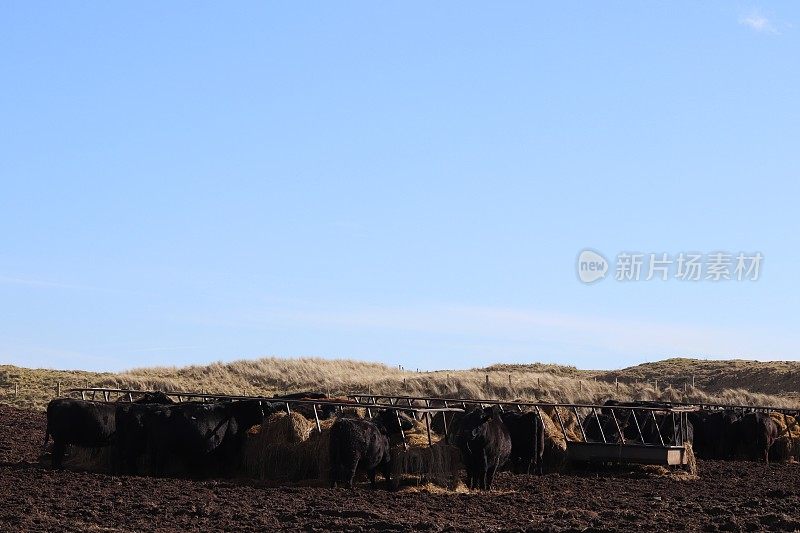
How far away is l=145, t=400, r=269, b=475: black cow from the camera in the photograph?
19.9 m

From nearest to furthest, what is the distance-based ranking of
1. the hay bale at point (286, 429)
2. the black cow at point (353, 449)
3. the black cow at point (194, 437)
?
1. the black cow at point (353, 449)
2. the hay bale at point (286, 429)
3. the black cow at point (194, 437)

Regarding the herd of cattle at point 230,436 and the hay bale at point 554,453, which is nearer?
the herd of cattle at point 230,436

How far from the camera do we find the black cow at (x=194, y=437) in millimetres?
19906

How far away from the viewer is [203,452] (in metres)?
19.9

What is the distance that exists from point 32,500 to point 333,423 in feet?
18.8

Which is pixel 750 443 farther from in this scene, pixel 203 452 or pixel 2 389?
pixel 2 389

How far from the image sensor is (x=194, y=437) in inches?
782

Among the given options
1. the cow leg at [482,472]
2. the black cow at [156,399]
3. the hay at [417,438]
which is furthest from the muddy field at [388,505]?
the black cow at [156,399]

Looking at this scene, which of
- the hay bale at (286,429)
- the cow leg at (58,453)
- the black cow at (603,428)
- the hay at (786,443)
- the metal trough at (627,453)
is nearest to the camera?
the hay bale at (286,429)

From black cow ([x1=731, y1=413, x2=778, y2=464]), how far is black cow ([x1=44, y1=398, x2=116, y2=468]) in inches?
641

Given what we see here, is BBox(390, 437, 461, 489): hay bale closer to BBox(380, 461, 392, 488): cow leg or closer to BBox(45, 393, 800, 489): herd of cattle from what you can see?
BBox(380, 461, 392, 488): cow leg

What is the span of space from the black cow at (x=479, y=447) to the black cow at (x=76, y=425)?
6753 mm

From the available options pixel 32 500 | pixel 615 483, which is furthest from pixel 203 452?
pixel 615 483

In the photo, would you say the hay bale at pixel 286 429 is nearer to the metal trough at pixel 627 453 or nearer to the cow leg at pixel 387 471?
the cow leg at pixel 387 471
